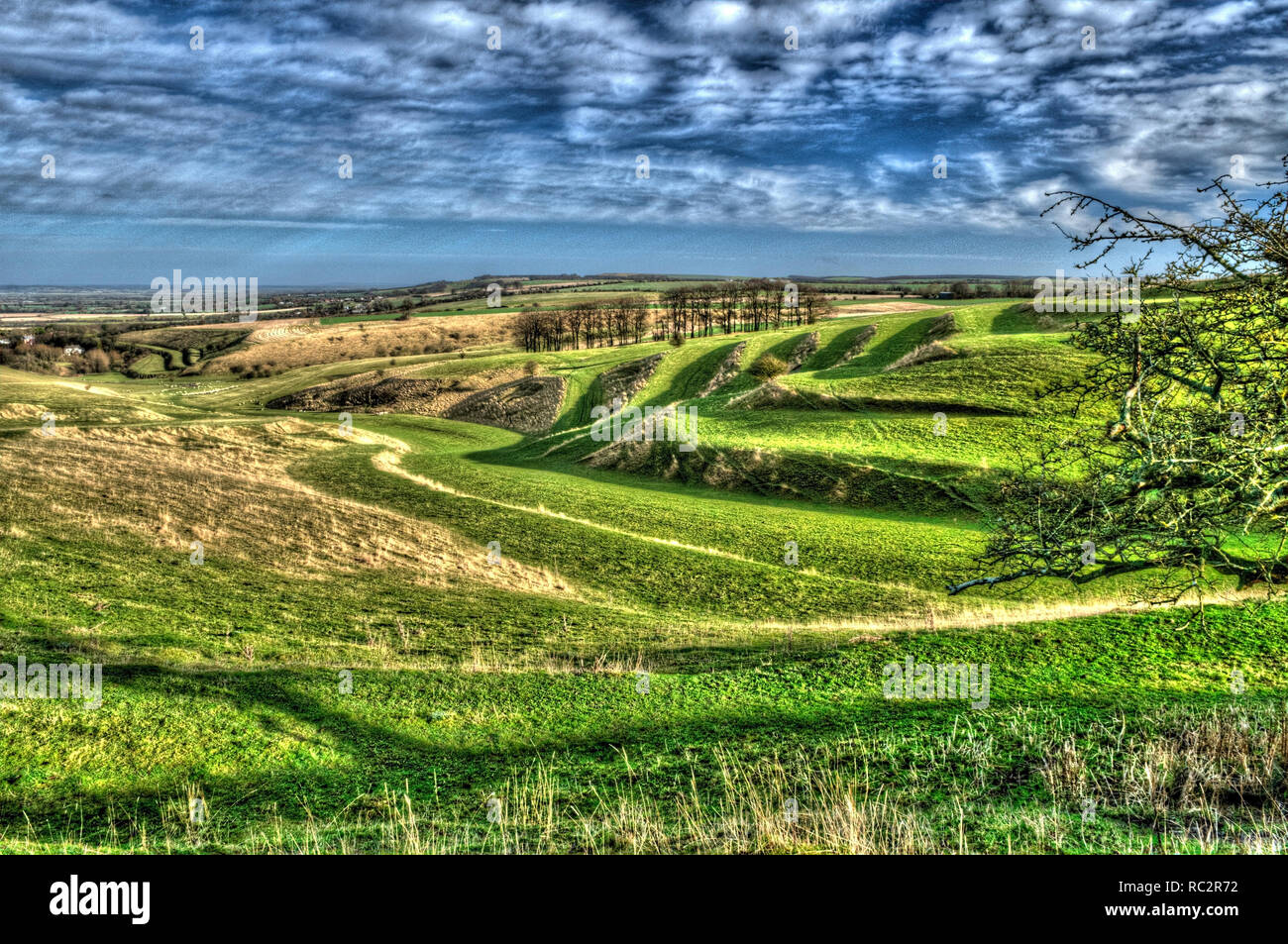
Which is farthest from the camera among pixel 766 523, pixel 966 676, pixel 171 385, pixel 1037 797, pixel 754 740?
pixel 171 385

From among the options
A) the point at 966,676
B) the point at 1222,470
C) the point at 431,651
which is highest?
the point at 1222,470

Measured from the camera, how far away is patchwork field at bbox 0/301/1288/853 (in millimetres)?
7672

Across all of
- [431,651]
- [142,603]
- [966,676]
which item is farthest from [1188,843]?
[142,603]

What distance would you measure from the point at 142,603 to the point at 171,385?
103 metres

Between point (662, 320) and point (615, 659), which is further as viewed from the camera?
point (662, 320)

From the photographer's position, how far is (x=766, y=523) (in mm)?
32688

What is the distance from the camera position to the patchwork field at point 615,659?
767 centimetres

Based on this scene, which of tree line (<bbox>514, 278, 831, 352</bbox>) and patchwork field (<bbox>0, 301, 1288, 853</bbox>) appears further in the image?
tree line (<bbox>514, 278, 831, 352</bbox>)

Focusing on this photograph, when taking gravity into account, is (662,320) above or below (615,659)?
above

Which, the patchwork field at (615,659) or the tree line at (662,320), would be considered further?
the tree line at (662,320)

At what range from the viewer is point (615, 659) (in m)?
16.0

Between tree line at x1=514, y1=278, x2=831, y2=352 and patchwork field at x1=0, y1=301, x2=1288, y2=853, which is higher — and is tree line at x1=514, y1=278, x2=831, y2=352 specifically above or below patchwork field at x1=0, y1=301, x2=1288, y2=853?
above

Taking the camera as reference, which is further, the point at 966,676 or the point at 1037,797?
the point at 966,676

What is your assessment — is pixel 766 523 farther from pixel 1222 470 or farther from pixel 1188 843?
pixel 1188 843
